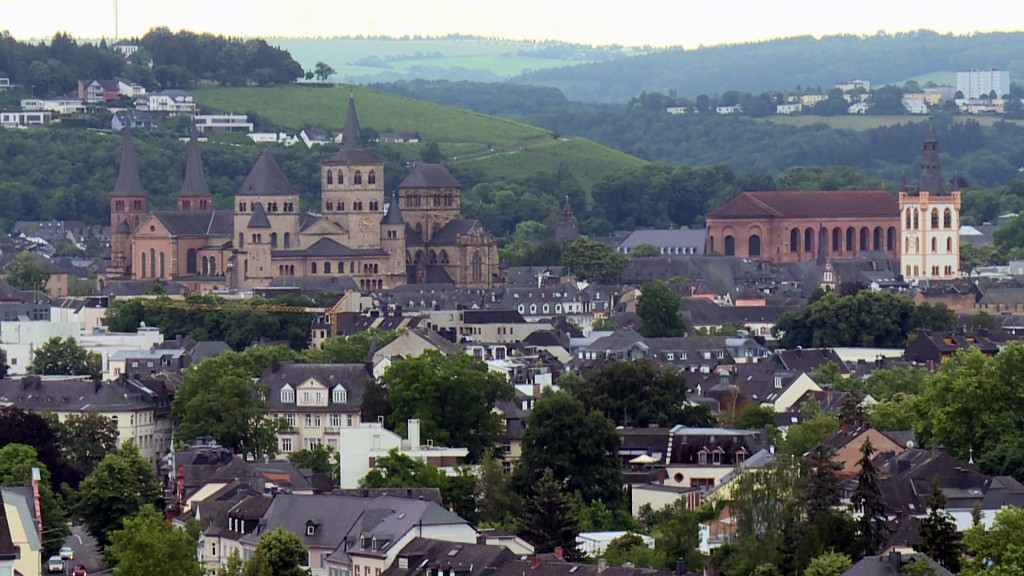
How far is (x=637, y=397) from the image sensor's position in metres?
94.8

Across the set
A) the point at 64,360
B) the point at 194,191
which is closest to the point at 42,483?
the point at 64,360

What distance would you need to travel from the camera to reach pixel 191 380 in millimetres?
101375

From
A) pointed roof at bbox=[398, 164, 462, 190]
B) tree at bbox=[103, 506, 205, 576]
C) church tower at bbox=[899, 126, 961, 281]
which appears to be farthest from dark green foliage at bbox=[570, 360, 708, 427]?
church tower at bbox=[899, 126, 961, 281]

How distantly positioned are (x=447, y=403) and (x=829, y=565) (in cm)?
3406

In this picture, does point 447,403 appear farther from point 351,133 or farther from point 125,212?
point 125,212

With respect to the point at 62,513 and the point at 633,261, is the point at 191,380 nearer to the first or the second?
the point at 62,513

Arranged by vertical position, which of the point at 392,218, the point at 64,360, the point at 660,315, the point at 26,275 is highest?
the point at 392,218

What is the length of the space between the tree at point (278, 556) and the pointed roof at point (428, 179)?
11924 cm

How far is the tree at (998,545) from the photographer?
55750 mm

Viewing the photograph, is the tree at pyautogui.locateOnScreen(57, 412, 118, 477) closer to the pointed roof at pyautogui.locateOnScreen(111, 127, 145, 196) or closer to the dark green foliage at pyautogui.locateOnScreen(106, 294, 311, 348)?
the dark green foliage at pyautogui.locateOnScreen(106, 294, 311, 348)

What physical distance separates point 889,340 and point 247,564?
77576mm

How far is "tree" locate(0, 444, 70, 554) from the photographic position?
72438mm

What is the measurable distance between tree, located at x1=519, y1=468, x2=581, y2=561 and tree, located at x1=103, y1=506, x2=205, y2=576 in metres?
8.11

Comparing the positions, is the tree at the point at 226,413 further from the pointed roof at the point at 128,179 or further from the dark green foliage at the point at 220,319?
the pointed roof at the point at 128,179
